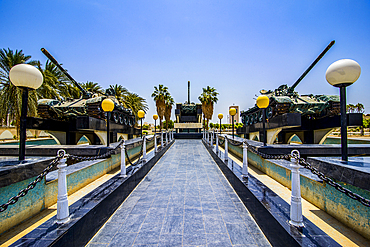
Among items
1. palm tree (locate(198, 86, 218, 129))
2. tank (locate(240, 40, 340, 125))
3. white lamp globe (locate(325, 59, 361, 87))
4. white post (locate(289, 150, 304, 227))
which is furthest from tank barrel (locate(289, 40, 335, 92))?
palm tree (locate(198, 86, 218, 129))

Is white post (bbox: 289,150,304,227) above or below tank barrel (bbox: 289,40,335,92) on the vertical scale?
below

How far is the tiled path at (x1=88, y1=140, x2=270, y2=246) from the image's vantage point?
2.59 metres

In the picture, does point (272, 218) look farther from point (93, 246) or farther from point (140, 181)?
point (140, 181)

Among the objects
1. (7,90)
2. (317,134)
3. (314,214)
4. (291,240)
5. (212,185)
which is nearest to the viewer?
(291,240)

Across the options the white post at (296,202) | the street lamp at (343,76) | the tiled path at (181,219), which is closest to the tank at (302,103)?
the tiled path at (181,219)

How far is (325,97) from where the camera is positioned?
449 inches

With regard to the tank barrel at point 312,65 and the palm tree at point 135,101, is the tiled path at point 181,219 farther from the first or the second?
the palm tree at point 135,101

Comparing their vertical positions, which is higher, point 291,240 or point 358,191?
point 358,191

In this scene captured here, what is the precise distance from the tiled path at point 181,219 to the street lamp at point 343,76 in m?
2.09

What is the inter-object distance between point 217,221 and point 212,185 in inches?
76.6

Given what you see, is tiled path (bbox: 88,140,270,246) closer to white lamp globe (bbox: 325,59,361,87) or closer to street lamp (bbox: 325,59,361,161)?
street lamp (bbox: 325,59,361,161)

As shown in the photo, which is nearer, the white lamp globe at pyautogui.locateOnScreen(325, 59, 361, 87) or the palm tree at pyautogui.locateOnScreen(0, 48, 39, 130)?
the white lamp globe at pyautogui.locateOnScreen(325, 59, 361, 87)

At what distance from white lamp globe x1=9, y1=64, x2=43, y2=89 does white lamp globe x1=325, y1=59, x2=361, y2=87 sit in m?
5.51

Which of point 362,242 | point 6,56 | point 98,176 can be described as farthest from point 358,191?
point 6,56
